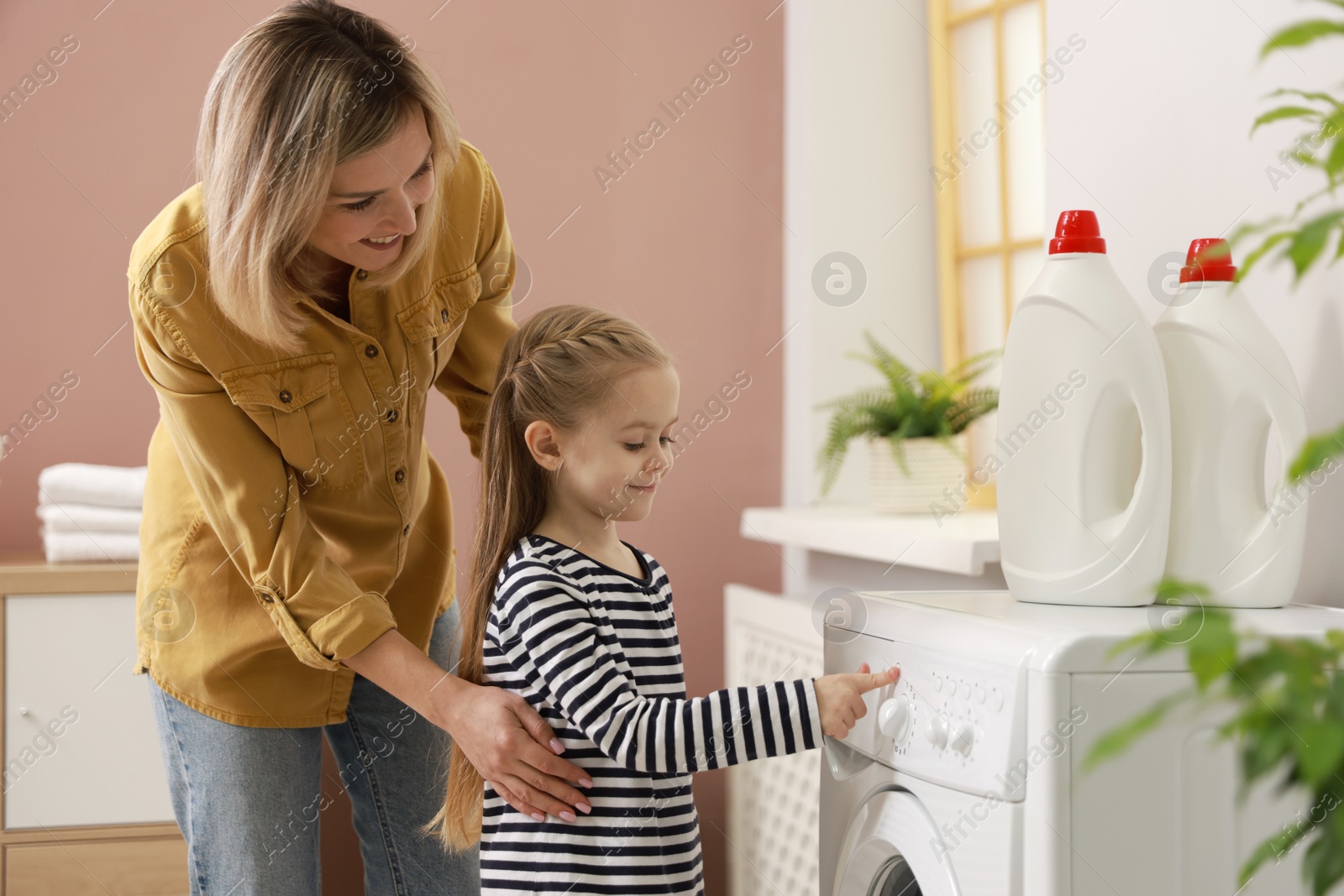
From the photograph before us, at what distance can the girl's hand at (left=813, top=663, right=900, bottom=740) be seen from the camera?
Result: 942 mm

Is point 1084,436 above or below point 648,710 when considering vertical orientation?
above

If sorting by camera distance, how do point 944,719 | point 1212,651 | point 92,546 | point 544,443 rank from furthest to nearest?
1. point 92,546
2. point 544,443
3. point 944,719
4. point 1212,651

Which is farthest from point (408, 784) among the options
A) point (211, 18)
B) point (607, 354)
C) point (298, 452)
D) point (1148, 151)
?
point (211, 18)

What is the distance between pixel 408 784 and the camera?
1.32m

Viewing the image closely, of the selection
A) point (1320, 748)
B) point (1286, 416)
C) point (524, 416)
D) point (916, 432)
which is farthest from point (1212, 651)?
point (916, 432)

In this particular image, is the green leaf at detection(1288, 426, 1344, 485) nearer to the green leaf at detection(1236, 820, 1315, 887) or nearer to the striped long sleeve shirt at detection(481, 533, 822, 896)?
the green leaf at detection(1236, 820, 1315, 887)

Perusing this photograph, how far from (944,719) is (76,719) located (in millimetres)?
1463

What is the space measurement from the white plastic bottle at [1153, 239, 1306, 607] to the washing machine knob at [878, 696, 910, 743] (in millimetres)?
299

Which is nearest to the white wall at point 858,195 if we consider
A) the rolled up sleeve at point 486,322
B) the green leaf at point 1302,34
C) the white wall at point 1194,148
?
the white wall at point 1194,148

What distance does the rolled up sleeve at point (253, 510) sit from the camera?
1.10 m

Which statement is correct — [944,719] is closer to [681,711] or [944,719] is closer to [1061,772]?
[1061,772]

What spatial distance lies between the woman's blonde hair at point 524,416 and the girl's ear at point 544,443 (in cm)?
1

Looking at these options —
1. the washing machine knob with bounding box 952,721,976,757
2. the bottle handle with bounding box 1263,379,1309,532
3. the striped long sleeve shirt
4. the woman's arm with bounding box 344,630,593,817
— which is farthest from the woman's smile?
the bottle handle with bounding box 1263,379,1309,532

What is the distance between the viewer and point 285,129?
3.29ft
